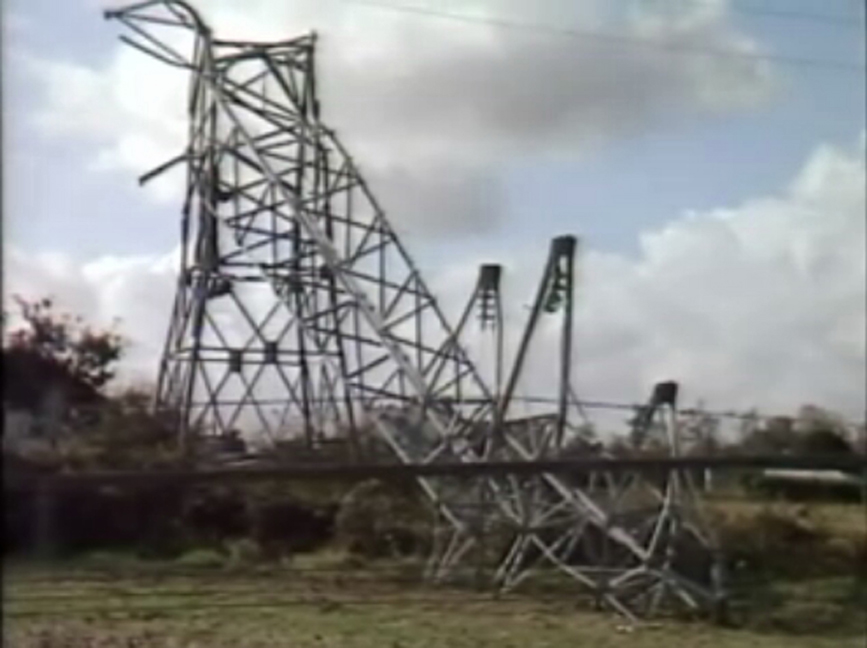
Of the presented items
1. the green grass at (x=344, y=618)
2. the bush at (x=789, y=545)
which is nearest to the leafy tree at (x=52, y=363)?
the green grass at (x=344, y=618)

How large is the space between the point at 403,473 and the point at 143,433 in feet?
9.03

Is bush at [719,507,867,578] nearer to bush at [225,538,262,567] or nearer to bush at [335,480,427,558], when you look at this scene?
bush at [335,480,427,558]

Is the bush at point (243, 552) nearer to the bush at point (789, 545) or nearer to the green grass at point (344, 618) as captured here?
the green grass at point (344, 618)

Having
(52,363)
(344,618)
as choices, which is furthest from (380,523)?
(52,363)

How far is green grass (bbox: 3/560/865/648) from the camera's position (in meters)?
4.41

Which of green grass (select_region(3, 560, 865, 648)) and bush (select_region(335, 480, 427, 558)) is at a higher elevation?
bush (select_region(335, 480, 427, 558))

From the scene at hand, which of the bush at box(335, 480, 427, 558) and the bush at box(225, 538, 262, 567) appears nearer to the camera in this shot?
the bush at box(225, 538, 262, 567)

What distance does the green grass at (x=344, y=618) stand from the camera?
14.5 feet

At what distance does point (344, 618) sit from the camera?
507 cm

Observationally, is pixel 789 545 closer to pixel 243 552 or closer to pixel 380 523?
pixel 380 523

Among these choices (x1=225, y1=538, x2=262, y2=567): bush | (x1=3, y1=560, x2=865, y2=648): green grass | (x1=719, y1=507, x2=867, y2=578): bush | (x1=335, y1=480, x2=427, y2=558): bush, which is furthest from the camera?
(x1=335, y1=480, x2=427, y2=558): bush

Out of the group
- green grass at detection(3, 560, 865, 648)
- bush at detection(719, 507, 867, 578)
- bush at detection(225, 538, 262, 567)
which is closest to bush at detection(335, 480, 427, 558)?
green grass at detection(3, 560, 865, 648)

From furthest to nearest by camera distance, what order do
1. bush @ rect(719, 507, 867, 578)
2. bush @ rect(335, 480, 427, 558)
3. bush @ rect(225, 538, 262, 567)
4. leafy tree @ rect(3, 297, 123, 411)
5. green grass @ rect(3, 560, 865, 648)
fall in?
bush @ rect(335, 480, 427, 558) → bush @ rect(719, 507, 867, 578) → bush @ rect(225, 538, 262, 567) → green grass @ rect(3, 560, 865, 648) → leafy tree @ rect(3, 297, 123, 411)

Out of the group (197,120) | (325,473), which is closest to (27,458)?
(325,473)
